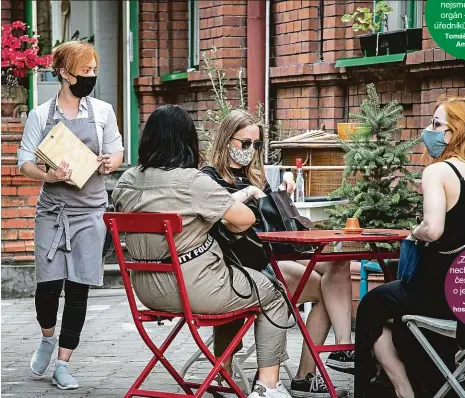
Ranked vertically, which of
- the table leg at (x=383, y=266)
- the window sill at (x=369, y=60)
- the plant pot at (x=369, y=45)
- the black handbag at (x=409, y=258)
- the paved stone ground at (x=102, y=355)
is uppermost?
the plant pot at (x=369, y=45)

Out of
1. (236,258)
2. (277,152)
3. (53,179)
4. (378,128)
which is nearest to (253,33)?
(277,152)

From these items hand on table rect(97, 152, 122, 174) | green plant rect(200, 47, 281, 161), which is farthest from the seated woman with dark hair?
green plant rect(200, 47, 281, 161)

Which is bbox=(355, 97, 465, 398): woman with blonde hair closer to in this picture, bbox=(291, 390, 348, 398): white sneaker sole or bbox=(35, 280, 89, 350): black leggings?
bbox=(291, 390, 348, 398): white sneaker sole

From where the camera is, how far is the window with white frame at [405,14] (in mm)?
9953

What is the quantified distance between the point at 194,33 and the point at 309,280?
8.19 metres

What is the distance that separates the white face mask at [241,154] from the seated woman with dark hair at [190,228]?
20.4 inches

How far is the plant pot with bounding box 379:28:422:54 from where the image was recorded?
9.61 m

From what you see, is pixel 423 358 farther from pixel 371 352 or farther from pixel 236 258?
pixel 236 258

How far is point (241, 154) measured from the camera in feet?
19.2

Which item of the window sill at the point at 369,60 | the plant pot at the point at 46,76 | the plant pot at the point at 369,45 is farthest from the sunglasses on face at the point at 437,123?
the plant pot at the point at 46,76

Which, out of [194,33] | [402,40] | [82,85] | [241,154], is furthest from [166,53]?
[241,154]

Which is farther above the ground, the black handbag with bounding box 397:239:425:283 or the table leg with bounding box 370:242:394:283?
the black handbag with bounding box 397:239:425:283

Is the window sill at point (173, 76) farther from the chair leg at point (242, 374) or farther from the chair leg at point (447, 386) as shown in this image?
the chair leg at point (447, 386)

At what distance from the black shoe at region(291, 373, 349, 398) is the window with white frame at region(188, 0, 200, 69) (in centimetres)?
793
